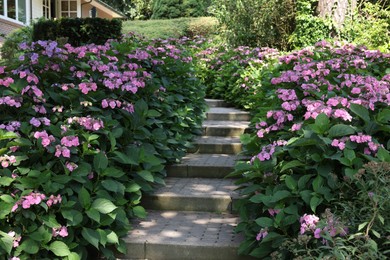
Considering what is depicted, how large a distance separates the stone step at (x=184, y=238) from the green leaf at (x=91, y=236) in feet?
1.36

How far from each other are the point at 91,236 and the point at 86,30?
19.6 feet

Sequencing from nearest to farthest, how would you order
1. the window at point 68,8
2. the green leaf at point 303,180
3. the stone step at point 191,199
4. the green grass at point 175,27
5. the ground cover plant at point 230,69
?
the green leaf at point 303,180 < the stone step at point 191,199 < the ground cover plant at point 230,69 < the green grass at point 175,27 < the window at point 68,8

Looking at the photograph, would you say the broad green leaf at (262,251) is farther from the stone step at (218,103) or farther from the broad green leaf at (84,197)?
the stone step at (218,103)

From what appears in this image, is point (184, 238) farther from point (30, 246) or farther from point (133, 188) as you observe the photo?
point (30, 246)

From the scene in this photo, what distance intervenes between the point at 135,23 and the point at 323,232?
75.8 feet

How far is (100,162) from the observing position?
3131mm

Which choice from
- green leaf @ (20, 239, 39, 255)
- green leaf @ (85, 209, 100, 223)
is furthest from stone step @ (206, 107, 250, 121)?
green leaf @ (20, 239, 39, 255)

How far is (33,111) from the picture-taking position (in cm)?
332

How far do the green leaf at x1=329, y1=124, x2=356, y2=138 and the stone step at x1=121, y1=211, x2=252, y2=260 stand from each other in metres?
1.02

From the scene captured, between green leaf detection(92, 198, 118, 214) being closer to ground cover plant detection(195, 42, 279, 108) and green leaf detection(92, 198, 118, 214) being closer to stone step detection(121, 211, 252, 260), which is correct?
stone step detection(121, 211, 252, 260)

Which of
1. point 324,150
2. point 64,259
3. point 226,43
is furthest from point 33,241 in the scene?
point 226,43

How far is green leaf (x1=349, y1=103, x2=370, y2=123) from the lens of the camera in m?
2.98

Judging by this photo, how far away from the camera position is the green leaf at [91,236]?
111 inches

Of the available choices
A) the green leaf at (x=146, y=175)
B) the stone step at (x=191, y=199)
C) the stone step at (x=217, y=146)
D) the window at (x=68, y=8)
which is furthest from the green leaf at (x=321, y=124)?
the window at (x=68, y=8)
